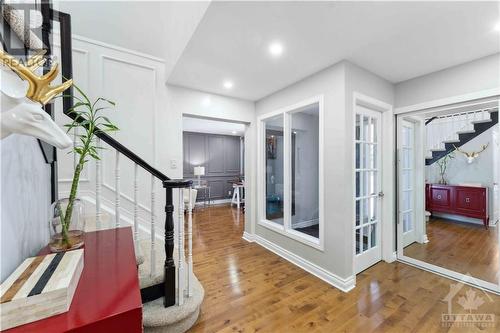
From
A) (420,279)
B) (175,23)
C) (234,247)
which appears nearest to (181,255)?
(234,247)

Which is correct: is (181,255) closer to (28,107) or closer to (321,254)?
(28,107)

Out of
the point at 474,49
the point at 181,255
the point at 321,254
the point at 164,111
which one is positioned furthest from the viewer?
the point at 164,111

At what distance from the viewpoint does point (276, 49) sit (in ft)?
6.88

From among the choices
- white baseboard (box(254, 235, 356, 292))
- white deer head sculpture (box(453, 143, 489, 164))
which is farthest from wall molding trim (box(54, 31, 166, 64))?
white deer head sculpture (box(453, 143, 489, 164))

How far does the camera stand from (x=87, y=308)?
25.3 inches

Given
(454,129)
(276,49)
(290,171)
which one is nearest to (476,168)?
(454,129)

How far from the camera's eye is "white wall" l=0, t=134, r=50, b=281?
2.49 feet

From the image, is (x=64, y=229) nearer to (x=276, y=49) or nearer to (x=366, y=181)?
(x=276, y=49)

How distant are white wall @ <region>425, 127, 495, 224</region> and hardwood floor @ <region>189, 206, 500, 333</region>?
10.8 feet

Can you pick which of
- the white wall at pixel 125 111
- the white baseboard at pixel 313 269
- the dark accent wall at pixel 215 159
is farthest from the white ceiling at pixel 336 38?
the dark accent wall at pixel 215 159

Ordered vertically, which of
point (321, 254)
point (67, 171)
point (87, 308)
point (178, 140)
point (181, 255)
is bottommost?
point (321, 254)

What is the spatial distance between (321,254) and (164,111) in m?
2.80

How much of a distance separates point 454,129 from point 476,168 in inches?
46.5

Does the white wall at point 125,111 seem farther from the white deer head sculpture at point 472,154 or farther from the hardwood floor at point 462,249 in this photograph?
the white deer head sculpture at point 472,154
